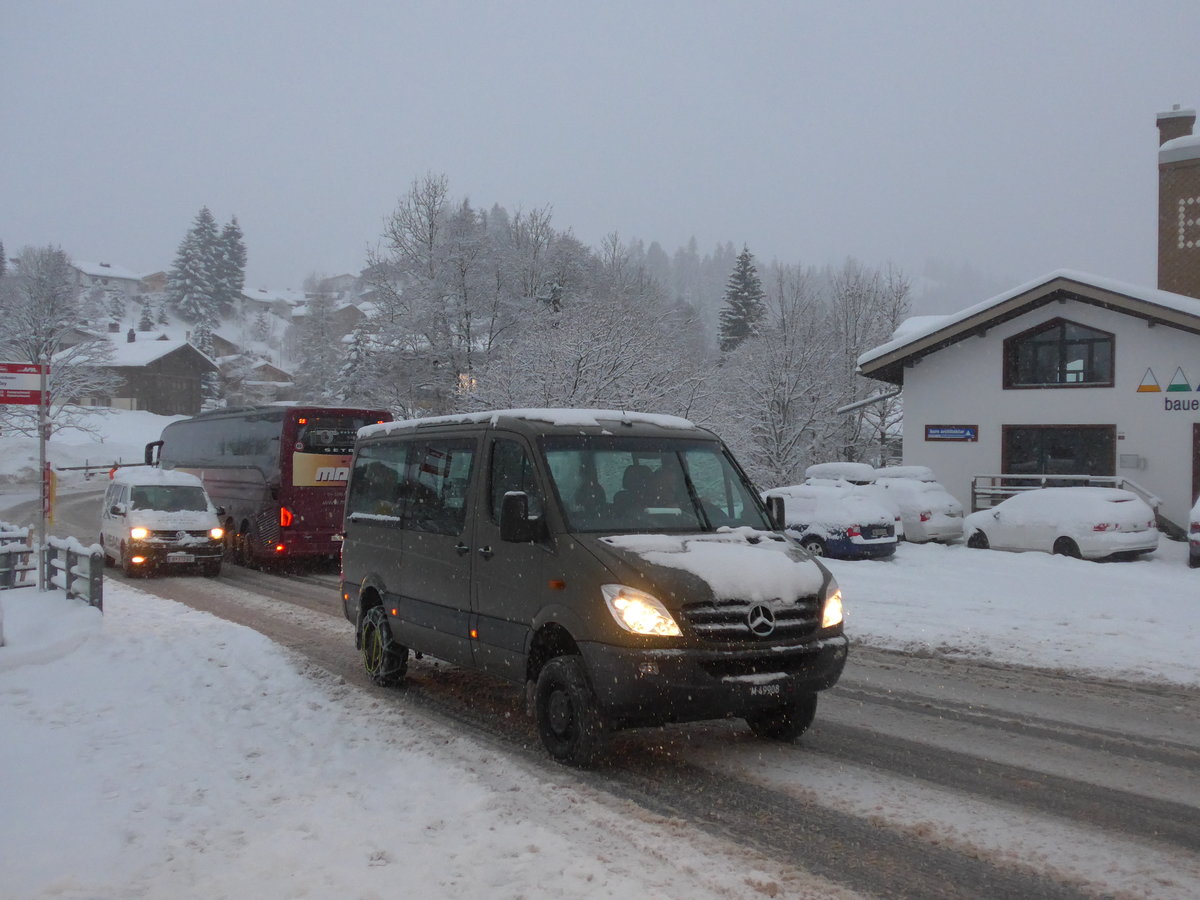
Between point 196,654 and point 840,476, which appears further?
point 840,476

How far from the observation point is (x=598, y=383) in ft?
106

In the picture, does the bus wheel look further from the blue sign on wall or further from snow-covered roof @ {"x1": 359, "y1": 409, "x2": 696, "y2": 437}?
the blue sign on wall

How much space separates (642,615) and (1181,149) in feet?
107

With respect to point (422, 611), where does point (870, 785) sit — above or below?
below

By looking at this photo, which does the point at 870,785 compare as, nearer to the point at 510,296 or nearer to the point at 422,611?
the point at 422,611

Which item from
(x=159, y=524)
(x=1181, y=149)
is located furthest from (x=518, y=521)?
(x=1181, y=149)

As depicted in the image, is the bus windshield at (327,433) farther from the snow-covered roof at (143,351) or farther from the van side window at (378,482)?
the snow-covered roof at (143,351)

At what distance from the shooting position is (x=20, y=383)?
523 inches

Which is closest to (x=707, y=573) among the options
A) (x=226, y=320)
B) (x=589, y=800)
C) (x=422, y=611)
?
(x=589, y=800)

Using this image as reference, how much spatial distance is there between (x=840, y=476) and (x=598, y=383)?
9.55 metres

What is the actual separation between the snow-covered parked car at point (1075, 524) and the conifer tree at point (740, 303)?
48.3 meters

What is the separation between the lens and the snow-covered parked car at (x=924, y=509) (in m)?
22.8

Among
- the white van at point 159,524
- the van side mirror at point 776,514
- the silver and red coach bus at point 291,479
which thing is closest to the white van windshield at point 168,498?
the white van at point 159,524

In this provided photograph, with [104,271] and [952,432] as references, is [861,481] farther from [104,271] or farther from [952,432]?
[104,271]
